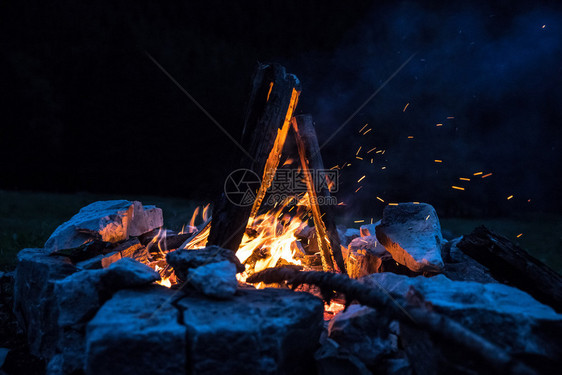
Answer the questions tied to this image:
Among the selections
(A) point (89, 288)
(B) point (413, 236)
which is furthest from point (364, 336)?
(A) point (89, 288)

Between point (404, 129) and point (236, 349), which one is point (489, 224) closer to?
point (404, 129)

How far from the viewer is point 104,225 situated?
2.93m

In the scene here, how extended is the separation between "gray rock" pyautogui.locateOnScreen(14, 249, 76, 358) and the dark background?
5.18 m

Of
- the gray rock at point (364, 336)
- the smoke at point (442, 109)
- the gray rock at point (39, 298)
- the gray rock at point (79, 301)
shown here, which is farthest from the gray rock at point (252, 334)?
the smoke at point (442, 109)

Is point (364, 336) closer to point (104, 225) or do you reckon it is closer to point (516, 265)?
point (516, 265)

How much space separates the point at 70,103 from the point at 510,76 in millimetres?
10164

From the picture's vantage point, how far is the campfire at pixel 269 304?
4.90 feet

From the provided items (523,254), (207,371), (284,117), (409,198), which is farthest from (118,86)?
(523,254)

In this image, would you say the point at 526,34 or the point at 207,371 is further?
the point at 526,34

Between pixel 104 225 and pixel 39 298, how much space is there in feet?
2.84

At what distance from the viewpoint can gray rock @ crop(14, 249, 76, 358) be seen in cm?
208

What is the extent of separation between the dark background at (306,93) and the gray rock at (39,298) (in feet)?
17.0

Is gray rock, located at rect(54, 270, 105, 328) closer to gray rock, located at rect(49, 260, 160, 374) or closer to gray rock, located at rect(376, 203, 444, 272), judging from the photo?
gray rock, located at rect(49, 260, 160, 374)

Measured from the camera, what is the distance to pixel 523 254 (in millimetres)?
2219
